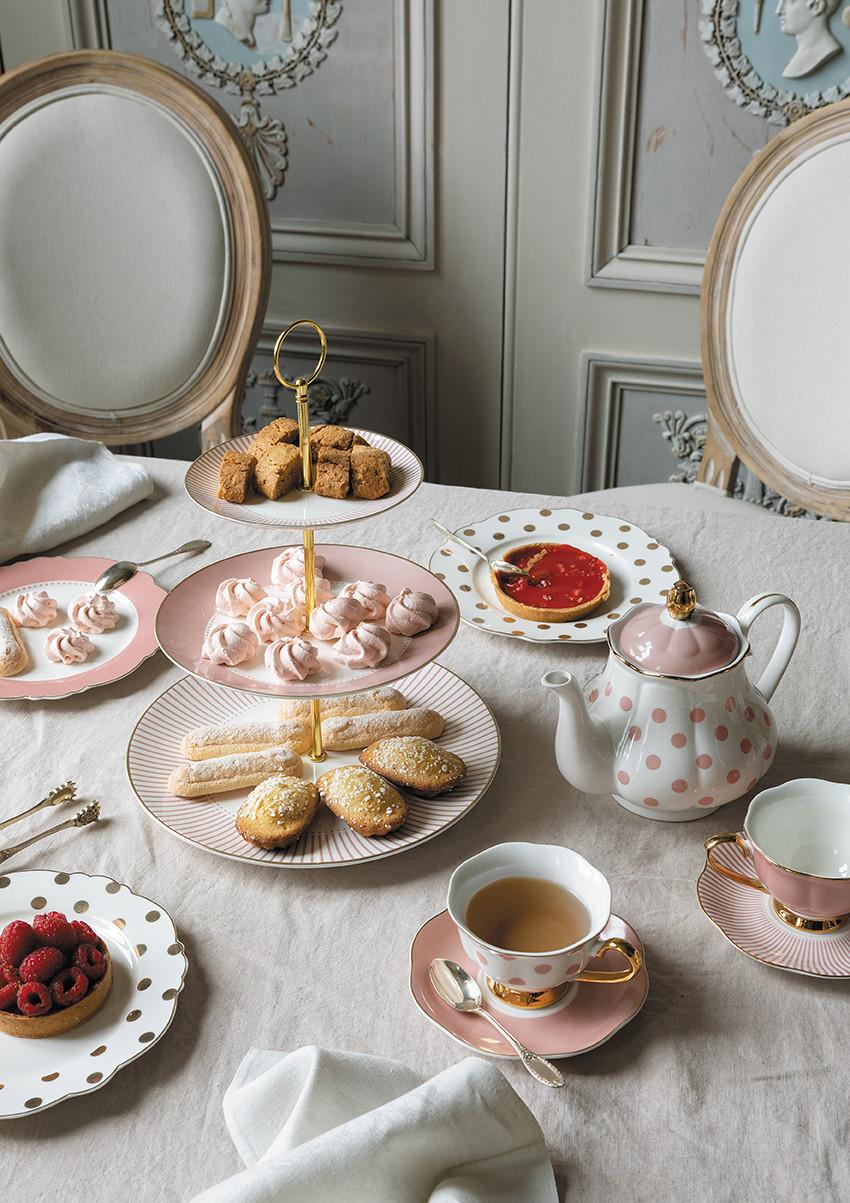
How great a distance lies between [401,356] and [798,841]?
69.5 inches

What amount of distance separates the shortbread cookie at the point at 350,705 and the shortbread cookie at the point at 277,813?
0.37 ft

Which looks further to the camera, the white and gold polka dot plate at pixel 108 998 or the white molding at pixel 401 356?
the white molding at pixel 401 356

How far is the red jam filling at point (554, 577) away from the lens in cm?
116

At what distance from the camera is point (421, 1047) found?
69cm

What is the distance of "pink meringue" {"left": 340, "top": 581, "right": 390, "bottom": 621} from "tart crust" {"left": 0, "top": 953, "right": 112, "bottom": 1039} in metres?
0.33

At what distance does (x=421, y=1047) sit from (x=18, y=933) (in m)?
0.26

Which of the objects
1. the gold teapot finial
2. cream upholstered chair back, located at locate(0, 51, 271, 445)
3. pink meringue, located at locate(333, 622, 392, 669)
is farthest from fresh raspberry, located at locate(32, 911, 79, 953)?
cream upholstered chair back, located at locate(0, 51, 271, 445)

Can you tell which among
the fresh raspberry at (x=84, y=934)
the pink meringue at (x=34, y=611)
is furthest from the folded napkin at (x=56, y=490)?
the fresh raspberry at (x=84, y=934)

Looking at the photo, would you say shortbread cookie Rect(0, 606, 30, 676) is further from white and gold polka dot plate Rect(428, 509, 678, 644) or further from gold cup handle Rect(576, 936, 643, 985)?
gold cup handle Rect(576, 936, 643, 985)

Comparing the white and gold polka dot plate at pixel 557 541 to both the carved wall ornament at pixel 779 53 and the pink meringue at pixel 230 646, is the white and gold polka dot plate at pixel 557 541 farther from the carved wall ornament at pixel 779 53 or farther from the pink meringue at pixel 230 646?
the carved wall ornament at pixel 779 53

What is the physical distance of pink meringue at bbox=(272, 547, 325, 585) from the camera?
3.10 feet

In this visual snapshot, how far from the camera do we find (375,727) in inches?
36.9

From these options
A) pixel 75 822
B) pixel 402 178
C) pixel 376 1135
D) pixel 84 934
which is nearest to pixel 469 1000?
pixel 376 1135

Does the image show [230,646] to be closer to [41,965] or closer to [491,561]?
[41,965]
